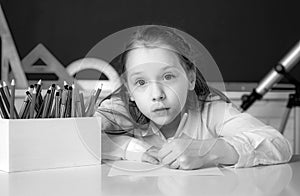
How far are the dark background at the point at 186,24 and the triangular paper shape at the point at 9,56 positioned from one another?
14cm

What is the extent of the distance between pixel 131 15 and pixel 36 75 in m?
0.51

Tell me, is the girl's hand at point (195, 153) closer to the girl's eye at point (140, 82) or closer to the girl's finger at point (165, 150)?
the girl's finger at point (165, 150)

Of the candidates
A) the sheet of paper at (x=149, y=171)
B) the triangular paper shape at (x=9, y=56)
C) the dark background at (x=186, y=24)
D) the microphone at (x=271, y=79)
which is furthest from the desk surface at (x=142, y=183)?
the dark background at (x=186, y=24)

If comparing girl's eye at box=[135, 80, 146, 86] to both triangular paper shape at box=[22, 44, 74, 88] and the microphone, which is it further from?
triangular paper shape at box=[22, 44, 74, 88]

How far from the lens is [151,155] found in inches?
42.1

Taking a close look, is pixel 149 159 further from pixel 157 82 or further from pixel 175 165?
pixel 157 82

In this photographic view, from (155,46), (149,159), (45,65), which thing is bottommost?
(45,65)

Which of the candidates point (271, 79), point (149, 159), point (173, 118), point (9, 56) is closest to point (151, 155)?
point (149, 159)

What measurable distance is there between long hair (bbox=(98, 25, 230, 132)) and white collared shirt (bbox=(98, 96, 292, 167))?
1.7 inches

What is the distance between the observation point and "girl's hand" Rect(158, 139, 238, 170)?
3.30 ft

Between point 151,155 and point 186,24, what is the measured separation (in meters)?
1.79

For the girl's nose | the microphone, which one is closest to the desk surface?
the girl's nose

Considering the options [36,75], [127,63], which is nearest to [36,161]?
[127,63]

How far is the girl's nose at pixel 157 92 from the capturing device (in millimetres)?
908
